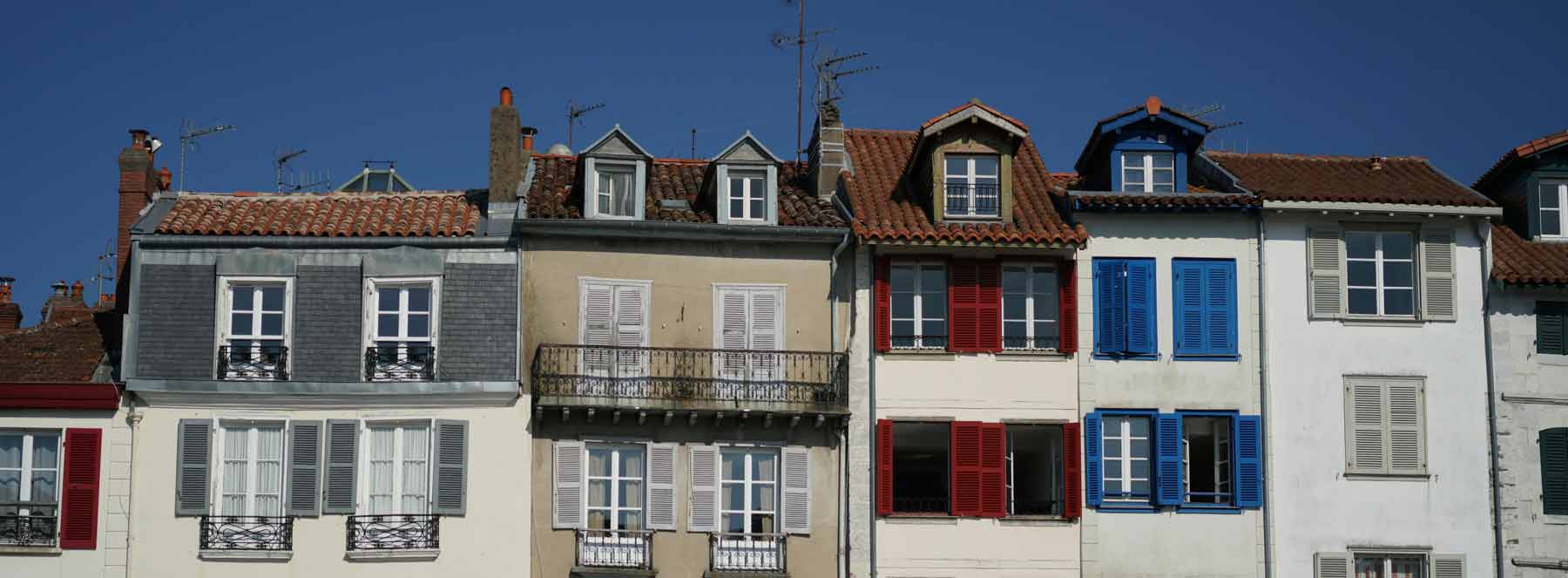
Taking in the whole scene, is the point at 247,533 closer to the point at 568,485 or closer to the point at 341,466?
the point at 341,466

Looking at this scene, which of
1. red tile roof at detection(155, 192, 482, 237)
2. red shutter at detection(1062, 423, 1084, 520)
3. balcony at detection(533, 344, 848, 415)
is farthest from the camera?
red shutter at detection(1062, 423, 1084, 520)

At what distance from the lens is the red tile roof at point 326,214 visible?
132 feet

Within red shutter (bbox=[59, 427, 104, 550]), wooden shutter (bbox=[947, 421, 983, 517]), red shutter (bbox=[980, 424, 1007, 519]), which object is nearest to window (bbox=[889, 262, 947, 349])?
wooden shutter (bbox=[947, 421, 983, 517])

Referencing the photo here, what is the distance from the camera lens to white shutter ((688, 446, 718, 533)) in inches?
1576

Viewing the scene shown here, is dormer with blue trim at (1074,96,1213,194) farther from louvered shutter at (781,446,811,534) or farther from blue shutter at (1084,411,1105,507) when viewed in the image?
louvered shutter at (781,446,811,534)

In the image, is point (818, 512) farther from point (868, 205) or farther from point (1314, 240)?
point (1314, 240)

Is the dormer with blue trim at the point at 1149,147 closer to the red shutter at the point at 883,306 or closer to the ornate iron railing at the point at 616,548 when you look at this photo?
the red shutter at the point at 883,306

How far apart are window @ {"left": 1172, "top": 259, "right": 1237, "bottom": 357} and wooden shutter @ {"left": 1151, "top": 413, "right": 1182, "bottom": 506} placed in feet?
4.84

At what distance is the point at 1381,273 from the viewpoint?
138ft

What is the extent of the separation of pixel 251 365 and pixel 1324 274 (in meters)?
21.3

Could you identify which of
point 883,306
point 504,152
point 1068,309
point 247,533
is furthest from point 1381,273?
point 247,533

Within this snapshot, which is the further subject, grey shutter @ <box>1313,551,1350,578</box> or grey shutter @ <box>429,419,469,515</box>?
grey shutter @ <box>1313,551,1350,578</box>

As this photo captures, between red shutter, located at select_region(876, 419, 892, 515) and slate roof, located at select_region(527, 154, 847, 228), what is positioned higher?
slate roof, located at select_region(527, 154, 847, 228)

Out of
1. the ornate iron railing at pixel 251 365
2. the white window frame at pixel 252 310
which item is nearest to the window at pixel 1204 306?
the white window frame at pixel 252 310
